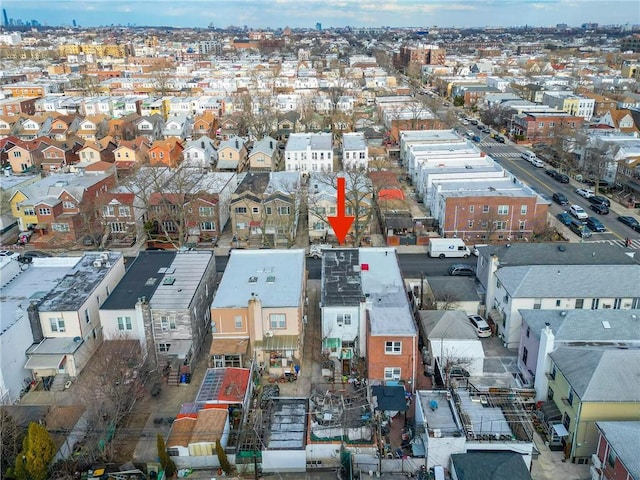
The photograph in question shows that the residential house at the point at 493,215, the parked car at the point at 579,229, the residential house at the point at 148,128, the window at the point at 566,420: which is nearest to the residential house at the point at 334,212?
the residential house at the point at 493,215

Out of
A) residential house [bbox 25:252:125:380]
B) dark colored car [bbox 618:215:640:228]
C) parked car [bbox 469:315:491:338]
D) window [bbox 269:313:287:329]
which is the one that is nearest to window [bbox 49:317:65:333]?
residential house [bbox 25:252:125:380]

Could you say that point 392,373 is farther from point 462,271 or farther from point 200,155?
point 200,155

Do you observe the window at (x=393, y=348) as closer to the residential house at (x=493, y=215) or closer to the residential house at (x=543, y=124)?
the residential house at (x=493, y=215)

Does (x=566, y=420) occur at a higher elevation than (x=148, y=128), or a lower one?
lower

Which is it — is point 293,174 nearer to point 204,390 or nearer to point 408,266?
point 408,266

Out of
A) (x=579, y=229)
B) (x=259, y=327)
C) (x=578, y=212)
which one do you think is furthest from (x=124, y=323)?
(x=578, y=212)
